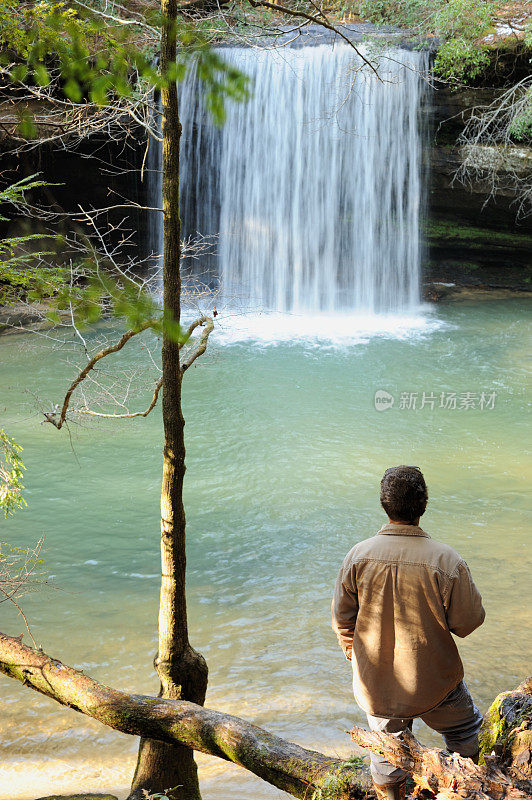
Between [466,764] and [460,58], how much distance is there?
12848 millimetres

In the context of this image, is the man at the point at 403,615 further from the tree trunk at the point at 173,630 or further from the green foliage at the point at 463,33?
the green foliage at the point at 463,33

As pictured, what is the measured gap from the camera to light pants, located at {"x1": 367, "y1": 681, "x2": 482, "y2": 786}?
2598mm

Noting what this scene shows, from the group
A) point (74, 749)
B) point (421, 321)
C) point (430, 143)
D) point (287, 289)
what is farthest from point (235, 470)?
point (430, 143)

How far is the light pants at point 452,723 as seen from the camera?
260 centimetres

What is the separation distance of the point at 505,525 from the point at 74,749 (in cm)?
415

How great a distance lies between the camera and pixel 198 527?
696 centimetres

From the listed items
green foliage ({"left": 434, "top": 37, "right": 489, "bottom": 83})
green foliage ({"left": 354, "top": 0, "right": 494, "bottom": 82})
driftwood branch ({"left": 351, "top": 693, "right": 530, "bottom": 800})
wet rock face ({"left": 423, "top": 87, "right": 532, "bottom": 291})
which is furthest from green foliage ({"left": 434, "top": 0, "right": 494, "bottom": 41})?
driftwood branch ({"left": 351, "top": 693, "right": 530, "bottom": 800})

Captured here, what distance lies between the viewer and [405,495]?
252cm

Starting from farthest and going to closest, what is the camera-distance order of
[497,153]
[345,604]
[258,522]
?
[497,153]
[258,522]
[345,604]

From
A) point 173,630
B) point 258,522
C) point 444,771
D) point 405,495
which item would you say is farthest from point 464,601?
point 258,522

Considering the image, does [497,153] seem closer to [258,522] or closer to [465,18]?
[465,18]

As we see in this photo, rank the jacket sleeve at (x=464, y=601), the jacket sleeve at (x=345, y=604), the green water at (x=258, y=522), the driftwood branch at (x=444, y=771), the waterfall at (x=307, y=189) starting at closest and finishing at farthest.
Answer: the driftwood branch at (x=444, y=771) < the jacket sleeve at (x=464, y=601) < the jacket sleeve at (x=345, y=604) < the green water at (x=258, y=522) < the waterfall at (x=307, y=189)

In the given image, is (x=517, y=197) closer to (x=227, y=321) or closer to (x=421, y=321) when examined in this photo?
(x=421, y=321)

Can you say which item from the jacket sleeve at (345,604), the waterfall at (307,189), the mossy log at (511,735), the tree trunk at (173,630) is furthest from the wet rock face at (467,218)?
the jacket sleeve at (345,604)
